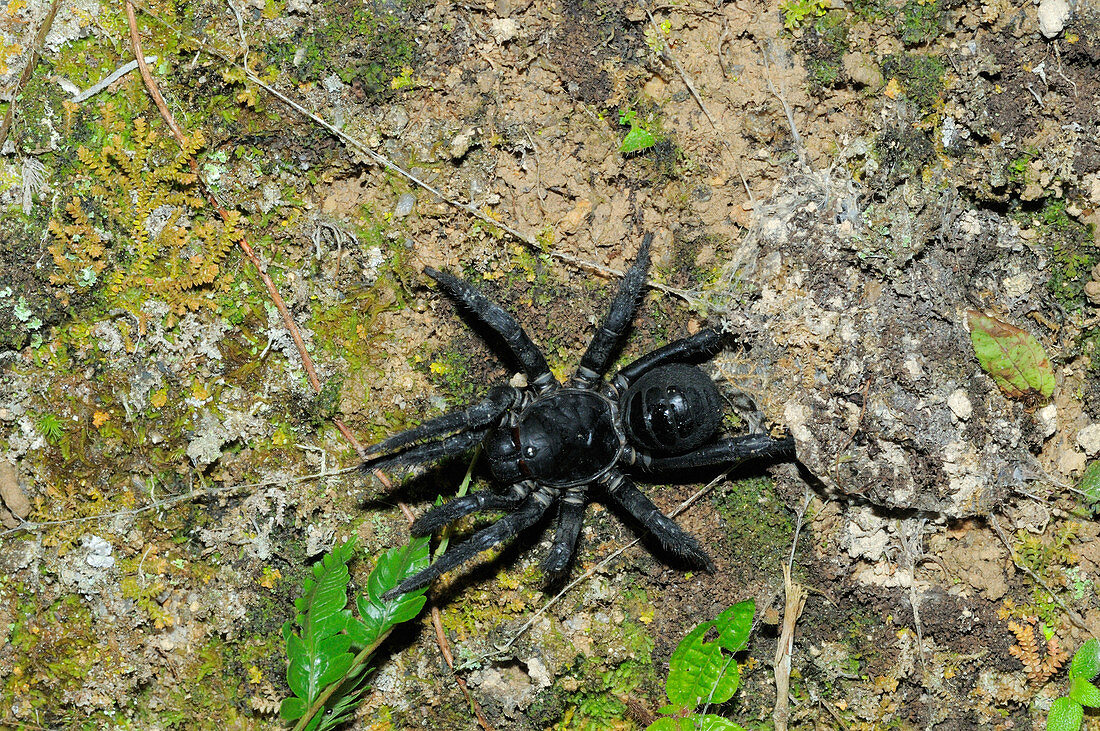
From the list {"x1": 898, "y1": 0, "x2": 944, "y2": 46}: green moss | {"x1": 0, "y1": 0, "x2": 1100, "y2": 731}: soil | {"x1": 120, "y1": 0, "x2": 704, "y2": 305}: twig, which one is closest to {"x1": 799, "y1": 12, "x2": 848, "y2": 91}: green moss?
{"x1": 0, "y1": 0, "x2": 1100, "y2": 731}: soil

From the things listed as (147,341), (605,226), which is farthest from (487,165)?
(147,341)

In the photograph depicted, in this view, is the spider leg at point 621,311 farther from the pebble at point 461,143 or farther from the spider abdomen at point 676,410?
the pebble at point 461,143

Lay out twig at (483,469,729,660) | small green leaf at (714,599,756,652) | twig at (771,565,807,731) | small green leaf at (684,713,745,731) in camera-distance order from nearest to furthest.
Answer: small green leaf at (684,713,745,731) → small green leaf at (714,599,756,652) → twig at (771,565,807,731) → twig at (483,469,729,660)

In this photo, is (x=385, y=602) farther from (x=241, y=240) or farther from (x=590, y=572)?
(x=241, y=240)

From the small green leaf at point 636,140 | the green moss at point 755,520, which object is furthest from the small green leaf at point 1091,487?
the small green leaf at point 636,140

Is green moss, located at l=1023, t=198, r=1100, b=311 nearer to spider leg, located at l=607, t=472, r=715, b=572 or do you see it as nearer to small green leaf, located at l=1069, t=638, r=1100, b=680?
small green leaf, located at l=1069, t=638, r=1100, b=680

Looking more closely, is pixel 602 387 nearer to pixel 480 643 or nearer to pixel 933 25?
pixel 480 643

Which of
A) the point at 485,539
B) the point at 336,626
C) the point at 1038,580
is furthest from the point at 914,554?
the point at 336,626
